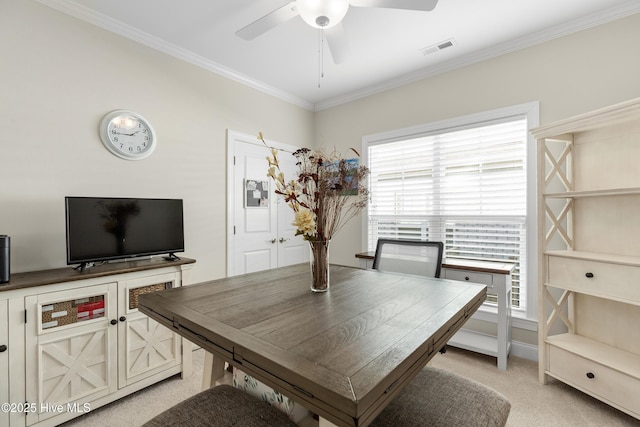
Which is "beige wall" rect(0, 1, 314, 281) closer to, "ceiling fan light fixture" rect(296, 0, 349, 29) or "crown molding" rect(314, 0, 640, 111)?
"ceiling fan light fixture" rect(296, 0, 349, 29)

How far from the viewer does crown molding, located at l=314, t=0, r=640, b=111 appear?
7.35 feet

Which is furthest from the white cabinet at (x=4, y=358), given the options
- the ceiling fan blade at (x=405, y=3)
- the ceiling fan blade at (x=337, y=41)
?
the ceiling fan blade at (x=405, y=3)

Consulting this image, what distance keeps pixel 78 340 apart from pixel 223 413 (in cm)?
142

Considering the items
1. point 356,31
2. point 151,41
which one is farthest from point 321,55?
point 151,41

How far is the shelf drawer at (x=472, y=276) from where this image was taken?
2473 mm

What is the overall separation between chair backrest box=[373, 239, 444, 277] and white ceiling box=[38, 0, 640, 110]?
164 cm

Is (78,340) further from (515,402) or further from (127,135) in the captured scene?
(515,402)

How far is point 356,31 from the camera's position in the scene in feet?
8.20

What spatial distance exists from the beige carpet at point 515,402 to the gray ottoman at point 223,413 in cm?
117

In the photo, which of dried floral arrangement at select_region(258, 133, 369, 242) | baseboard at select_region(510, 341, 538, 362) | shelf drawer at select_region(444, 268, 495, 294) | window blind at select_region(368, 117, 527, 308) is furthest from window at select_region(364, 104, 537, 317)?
dried floral arrangement at select_region(258, 133, 369, 242)

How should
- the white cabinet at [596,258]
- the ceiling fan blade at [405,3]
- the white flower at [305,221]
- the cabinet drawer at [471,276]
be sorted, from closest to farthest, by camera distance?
the white flower at [305,221] → the ceiling fan blade at [405,3] → the white cabinet at [596,258] → the cabinet drawer at [471,276]

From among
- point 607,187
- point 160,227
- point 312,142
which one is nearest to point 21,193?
point 160,227

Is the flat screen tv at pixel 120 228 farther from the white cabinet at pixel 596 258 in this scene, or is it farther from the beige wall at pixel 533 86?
the white cabinet at pixel 596 258

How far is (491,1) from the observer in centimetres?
215
